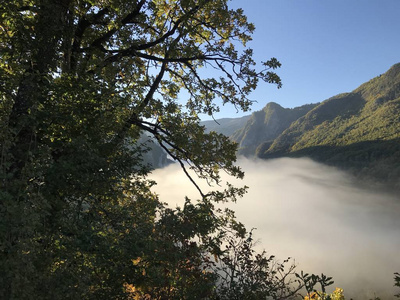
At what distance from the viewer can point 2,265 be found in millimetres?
2287

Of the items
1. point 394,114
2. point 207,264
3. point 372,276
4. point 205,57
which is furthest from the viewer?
point 394,114

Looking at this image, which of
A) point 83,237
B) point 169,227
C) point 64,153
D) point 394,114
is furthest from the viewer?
point 394,114

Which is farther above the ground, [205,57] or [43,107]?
[205,57]

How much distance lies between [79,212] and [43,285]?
1.24 metres

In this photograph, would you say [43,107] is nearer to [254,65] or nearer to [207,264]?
[207,264]

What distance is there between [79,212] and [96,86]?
6.71 feet

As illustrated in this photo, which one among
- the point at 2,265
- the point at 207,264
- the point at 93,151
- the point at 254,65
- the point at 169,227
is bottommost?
the point at 207,264

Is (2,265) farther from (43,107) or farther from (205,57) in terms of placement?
(205,57)

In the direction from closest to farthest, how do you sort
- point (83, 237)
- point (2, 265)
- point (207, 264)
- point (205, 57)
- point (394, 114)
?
1. point (2, 265)
2. point (83, 237)
3. point (207, 264)
4. point (205, 57)
5. point (394, 114)

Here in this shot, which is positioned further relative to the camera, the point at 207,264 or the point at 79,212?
the point at 207,264

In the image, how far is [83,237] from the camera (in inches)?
146

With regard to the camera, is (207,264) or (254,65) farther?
(254,65)

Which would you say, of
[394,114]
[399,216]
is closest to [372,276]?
[399,216]

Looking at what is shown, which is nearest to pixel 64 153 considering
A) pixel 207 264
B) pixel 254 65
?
pixel 207 264
